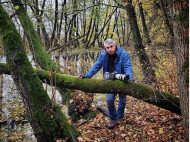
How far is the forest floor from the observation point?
3701 millimetres

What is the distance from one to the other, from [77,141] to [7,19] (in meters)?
3.12

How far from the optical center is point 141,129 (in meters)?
4.26

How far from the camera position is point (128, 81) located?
138 inches

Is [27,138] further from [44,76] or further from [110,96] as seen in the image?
[110,96]

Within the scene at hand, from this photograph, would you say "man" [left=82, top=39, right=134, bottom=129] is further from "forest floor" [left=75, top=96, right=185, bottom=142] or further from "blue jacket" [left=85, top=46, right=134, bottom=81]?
"forest floor" [left=75, top=96, right=185, bottom=142]

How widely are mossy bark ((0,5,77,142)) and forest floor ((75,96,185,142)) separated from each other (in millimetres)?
842

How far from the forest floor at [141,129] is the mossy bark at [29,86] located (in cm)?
84

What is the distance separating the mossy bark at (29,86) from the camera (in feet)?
12.1

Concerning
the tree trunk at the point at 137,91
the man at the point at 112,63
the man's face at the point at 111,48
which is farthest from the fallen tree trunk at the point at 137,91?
the man's face at the point at 111,48

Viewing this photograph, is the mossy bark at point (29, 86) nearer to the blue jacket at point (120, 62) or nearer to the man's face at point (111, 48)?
the blue jacket at point (120, 62)

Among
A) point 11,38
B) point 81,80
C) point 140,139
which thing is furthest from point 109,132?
point 11,38

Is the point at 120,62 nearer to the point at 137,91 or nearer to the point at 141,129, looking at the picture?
the point at 137,91

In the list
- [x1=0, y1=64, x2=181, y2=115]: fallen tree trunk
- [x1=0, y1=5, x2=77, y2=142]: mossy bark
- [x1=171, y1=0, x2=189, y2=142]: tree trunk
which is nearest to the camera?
[x1=171, y1=0, x2=189, y2=142]: tree trunk

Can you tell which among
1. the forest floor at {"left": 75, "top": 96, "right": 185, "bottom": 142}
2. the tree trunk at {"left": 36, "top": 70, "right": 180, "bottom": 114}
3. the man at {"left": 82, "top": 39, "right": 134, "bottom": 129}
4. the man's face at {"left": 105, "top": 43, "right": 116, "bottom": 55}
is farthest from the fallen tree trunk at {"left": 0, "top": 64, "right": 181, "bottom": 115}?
the man's face at {"left": 105, "top": 43, "right": 116, "bottom": 55}
